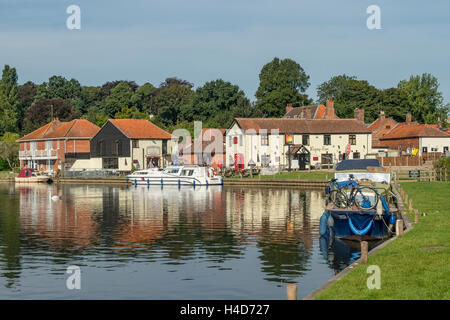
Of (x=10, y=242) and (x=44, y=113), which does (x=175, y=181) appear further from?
(x=44, y=113)

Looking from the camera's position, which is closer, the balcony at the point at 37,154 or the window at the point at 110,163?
the window at the point at 110,163

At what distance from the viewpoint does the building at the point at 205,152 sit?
120m

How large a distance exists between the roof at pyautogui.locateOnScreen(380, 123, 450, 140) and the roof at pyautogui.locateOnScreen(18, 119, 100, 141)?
5920 cm

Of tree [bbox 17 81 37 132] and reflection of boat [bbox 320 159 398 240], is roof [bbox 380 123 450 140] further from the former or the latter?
tree [bbox 17 81 37 132]

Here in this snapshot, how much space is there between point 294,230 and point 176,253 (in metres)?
10.9

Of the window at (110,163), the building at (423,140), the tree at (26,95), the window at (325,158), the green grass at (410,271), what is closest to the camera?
the green grass at (410,271)

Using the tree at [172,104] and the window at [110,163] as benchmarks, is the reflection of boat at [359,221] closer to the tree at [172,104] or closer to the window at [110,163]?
the window at [110,163]

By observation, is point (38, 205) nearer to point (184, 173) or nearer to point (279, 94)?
point (184, 173)

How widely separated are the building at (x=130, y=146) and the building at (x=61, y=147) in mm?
3619

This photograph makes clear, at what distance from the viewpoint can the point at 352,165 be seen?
185 feet

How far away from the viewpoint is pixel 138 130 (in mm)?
123312

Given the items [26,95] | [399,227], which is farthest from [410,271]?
[26,95]

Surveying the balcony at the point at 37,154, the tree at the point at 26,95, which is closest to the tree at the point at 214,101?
the balcony at the point at 37,154

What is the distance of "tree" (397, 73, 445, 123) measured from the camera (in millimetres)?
152000
